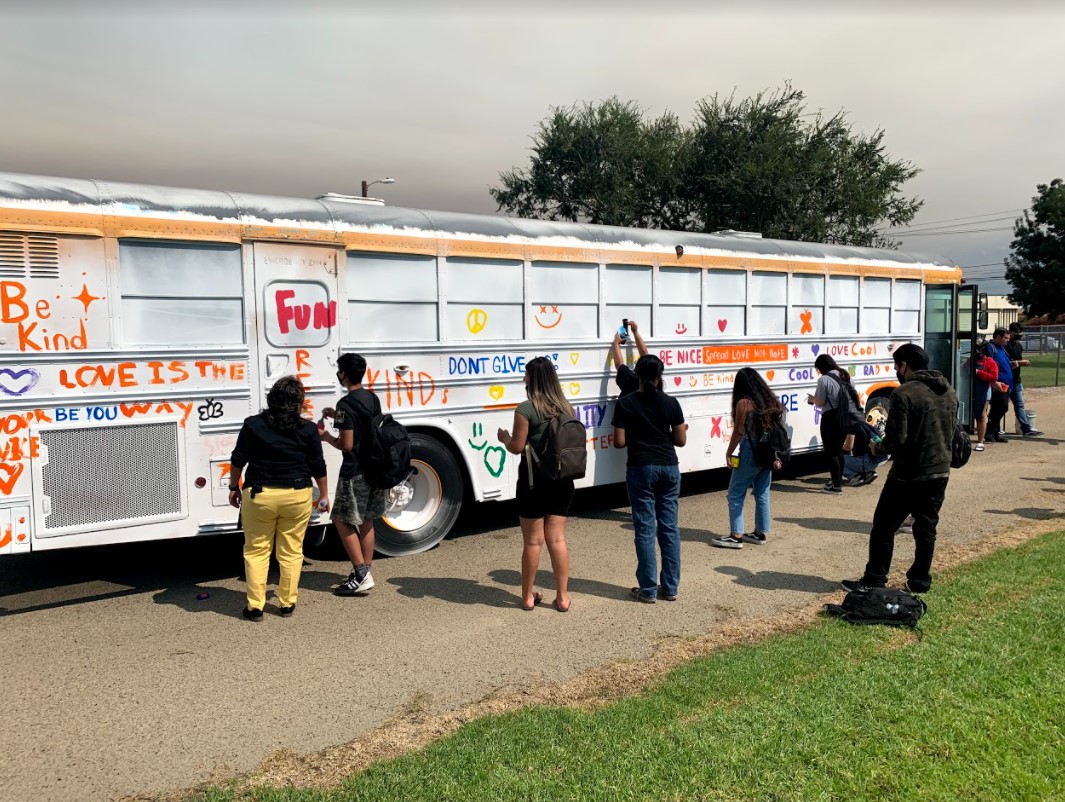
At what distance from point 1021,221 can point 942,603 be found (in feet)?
162

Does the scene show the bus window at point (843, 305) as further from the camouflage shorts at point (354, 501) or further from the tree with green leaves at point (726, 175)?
the tree with green leaves at point (726, 175)

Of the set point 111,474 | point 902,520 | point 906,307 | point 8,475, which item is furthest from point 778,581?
point 906,307

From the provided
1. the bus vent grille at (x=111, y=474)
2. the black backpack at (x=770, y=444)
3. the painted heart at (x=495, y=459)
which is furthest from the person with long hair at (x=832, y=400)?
the bus vent grille at (x=111, y=474)

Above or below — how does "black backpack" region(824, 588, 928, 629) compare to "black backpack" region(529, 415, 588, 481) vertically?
below

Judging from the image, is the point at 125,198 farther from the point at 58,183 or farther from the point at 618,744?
the point at 618,744

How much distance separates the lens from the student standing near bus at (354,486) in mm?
5879

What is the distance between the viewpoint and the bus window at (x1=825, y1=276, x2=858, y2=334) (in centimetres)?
1077

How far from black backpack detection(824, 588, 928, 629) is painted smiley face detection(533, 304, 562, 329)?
3735 mm

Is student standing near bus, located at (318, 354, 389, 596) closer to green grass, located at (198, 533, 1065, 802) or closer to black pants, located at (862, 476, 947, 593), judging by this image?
green grass, located at (198, 533, 1065, 802)

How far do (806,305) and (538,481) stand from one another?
6153 mm

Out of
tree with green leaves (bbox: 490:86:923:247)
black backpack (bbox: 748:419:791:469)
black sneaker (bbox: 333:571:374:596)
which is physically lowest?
black sneaker (bbox: 333:571:374:596)

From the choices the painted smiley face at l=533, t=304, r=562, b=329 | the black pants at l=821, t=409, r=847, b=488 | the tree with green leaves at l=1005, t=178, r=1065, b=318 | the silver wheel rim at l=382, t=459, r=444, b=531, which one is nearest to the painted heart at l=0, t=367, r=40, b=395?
the silver wheel rim at l=382, t=459, r=444, b=531

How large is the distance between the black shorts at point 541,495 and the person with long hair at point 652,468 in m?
0.54

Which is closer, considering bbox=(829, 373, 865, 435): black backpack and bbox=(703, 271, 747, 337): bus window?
bbox=(703, 271, 747, 337): bus window
